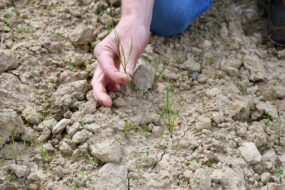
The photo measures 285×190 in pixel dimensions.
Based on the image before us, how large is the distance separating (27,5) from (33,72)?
623mm

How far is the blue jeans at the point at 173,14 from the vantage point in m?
2.43

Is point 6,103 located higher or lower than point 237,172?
higher

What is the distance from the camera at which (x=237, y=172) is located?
184 centimetres

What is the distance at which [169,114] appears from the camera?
2057mm

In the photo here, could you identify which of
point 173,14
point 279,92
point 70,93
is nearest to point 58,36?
point 70,93

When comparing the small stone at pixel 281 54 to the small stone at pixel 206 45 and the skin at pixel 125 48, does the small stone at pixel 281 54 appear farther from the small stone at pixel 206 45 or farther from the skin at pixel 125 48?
the skin at pixel 125 48

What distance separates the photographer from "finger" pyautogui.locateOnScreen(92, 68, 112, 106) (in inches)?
76.7

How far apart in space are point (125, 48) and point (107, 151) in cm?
52

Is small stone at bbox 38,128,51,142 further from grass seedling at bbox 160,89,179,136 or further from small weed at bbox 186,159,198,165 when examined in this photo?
small weed at bbox 186,159,198,165

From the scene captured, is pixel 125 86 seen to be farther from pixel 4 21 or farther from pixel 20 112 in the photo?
pixel 4 21

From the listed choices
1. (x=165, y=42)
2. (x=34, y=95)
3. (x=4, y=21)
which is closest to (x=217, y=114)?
(x=165, y=42)

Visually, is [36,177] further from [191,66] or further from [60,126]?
[191,66]

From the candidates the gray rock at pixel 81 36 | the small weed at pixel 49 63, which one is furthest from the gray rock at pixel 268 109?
the small weed at pixel 49 63

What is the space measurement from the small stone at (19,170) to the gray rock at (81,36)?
2.92ft
